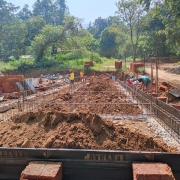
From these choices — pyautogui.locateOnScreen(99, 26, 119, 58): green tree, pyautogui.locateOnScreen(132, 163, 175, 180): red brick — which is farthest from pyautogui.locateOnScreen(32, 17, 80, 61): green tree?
pyautogui.locateOnScreen(132, 163, 175, 180): red brick

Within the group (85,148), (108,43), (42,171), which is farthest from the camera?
(108,43)

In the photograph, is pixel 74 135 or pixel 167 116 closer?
pixel 74 135

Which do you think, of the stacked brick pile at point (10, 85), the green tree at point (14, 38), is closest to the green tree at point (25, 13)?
the green tree at point (14, 38)

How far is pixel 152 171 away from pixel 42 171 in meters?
1.50

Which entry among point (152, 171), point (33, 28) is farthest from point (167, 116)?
point (33, 28)

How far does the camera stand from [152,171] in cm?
328

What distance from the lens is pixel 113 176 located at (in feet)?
12.1

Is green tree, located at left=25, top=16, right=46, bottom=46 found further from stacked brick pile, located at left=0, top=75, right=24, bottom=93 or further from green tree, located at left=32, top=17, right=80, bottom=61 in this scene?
stacked brick pile, located at left=0, top=75, right=24, bottom=93

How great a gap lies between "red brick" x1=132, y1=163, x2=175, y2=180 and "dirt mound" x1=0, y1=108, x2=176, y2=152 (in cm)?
114

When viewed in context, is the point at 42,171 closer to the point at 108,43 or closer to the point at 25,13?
the point at 108,43

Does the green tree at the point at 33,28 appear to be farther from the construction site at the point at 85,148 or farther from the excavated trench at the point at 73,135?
the excavated trench at the point at 73,135

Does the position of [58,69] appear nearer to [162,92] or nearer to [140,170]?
[162,92]

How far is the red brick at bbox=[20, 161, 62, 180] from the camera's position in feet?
11.0

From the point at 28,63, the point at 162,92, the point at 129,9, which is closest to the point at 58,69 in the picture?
the point at 28,63
